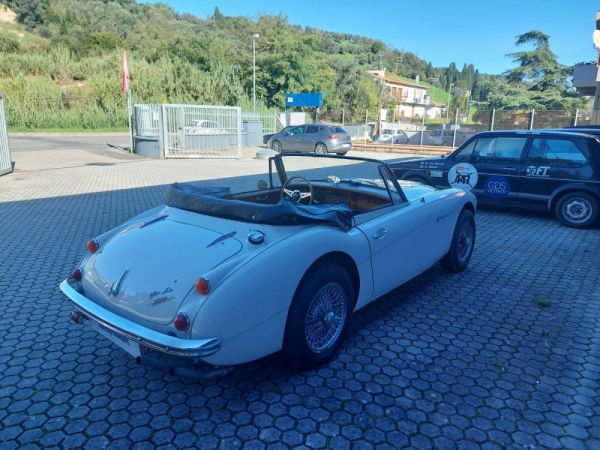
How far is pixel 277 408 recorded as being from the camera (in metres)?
2.57

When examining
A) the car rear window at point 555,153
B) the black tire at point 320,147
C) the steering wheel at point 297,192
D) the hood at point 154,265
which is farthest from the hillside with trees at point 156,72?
the hood at point 154,265

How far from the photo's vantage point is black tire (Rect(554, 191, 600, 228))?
7.07m

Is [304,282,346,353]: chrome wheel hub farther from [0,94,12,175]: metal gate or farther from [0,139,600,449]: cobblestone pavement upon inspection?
[0,94,12,175]: metal gate

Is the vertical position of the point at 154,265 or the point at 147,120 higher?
the point at 147,120

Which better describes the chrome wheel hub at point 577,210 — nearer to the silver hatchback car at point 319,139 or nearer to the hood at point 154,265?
the hood at point 154,265

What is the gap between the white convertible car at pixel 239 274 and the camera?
2318 mm

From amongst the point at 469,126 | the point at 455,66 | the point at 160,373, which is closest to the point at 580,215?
the point at 160,373

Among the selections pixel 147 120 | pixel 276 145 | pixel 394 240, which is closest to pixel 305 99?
pixel 276 145

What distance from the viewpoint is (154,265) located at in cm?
260

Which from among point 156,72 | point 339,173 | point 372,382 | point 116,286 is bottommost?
point 372,382

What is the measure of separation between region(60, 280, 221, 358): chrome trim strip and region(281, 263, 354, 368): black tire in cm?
Answer: 56

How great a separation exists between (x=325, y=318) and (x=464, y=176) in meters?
6.36

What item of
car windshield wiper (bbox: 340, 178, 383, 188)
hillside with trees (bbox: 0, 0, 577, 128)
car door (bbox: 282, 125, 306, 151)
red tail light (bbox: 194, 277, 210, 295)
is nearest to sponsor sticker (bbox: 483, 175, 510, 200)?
car windshield wiper (bbox: 340, 178, 383, 188)

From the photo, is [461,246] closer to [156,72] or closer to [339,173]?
[339,173]
